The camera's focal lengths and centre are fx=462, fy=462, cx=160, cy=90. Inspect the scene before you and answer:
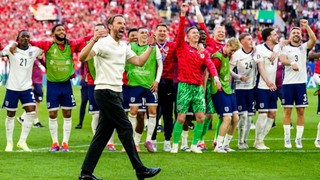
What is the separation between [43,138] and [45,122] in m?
3.47

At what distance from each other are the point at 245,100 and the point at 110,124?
4012 millimetres

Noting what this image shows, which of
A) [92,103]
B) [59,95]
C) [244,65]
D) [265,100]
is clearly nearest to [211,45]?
[244,65]

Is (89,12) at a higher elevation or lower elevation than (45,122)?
higher

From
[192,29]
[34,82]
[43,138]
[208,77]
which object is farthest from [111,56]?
[34,82]

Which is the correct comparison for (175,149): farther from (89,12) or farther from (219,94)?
(89,12)

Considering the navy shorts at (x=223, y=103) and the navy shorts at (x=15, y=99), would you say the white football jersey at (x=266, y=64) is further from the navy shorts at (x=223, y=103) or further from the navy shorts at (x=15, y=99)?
the navy shorts at (x=15, y=99)

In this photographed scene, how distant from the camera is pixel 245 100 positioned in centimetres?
909

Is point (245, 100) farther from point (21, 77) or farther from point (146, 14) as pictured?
point (146, 14)

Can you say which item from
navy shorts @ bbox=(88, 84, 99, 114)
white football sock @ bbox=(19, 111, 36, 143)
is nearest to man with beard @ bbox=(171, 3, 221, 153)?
navy shorts @ bbox=(88, 84, 99, 114)

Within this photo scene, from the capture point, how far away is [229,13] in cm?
3575

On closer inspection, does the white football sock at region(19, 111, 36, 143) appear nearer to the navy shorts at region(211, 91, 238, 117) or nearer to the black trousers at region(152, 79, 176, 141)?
the black trousers at region(152, 79, 176, 141)

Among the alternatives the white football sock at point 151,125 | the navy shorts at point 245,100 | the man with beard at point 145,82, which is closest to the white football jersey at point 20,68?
the man with beard at point 145,82

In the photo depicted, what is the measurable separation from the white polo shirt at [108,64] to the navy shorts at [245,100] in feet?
12.5

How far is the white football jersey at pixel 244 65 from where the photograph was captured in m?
9.02
